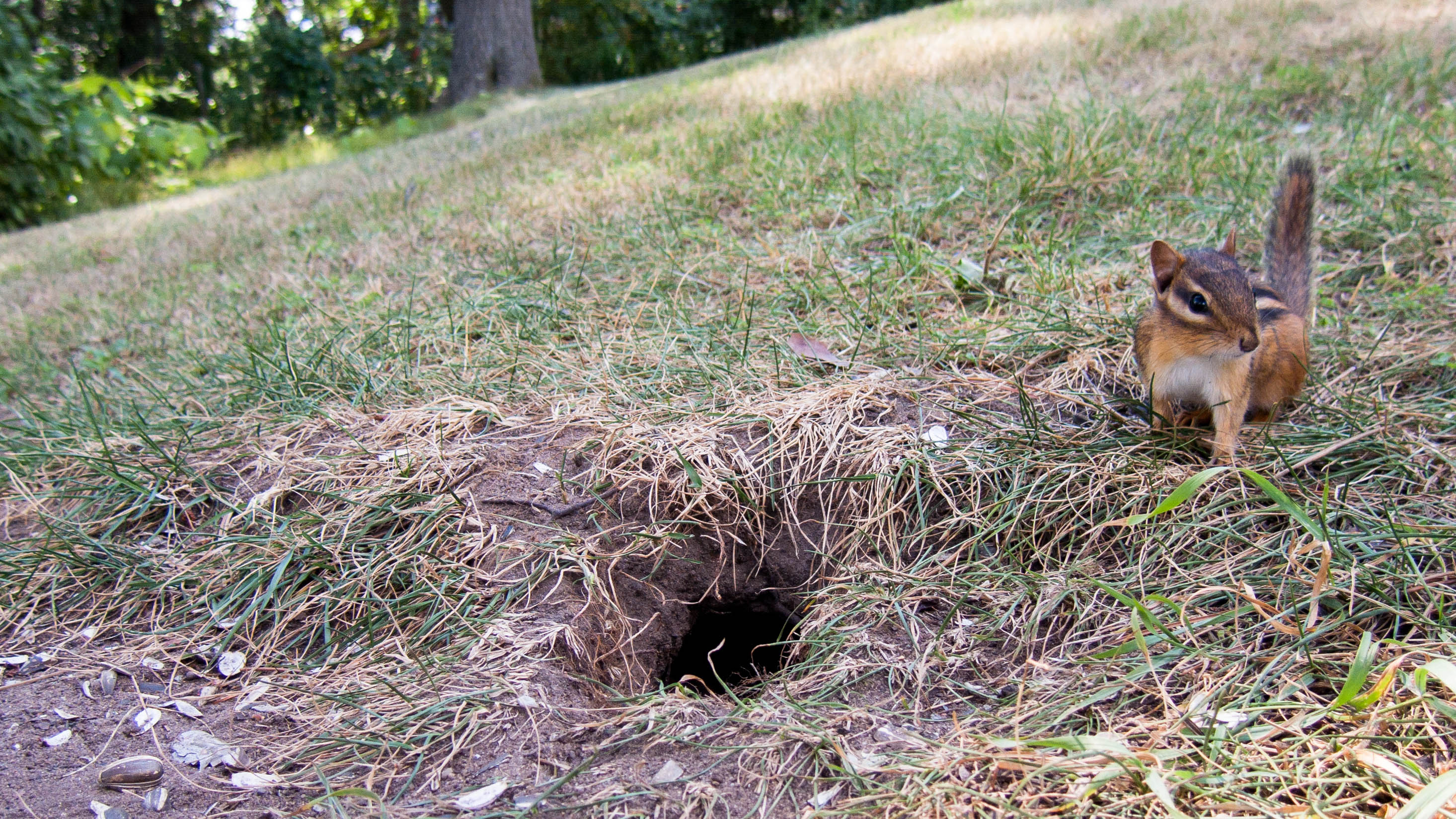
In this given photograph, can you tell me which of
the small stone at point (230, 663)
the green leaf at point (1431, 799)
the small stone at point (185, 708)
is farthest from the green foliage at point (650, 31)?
the green leaf at point (1431, 799)

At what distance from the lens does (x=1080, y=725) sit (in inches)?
63.2

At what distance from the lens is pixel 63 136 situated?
7324 mm

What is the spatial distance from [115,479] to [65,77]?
492 inches

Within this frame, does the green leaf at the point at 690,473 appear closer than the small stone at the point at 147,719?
No

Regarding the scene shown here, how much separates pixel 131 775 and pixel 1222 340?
2.50m

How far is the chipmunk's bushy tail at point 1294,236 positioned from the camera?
2.39 meters

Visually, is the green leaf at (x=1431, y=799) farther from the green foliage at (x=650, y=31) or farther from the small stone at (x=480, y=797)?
the green foliage at (x=650, y=31)

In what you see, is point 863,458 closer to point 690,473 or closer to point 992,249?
point 690,473

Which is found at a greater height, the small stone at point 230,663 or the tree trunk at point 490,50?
the tree trunk at point 490,50

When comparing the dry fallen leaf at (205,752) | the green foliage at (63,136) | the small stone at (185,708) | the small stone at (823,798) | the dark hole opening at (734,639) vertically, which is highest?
the green foliage at (63,136)

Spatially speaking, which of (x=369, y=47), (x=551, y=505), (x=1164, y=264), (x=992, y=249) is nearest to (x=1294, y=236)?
(x=1164, y=264)

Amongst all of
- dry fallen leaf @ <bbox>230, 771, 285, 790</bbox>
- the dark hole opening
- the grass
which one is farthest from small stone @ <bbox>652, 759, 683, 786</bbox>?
dry fallen leaf @ <bbox>230, 771, 285, 790</bbox>

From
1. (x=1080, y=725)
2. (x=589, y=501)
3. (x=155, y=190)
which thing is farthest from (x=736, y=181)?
(x=155, y=190)

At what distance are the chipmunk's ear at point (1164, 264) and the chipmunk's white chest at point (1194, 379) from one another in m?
0.21
